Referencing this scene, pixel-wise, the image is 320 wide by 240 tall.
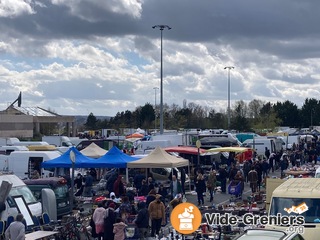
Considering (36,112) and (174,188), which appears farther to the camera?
(36,112)

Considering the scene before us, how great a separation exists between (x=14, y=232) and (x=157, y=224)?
16.7 feet

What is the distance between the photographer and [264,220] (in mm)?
14938

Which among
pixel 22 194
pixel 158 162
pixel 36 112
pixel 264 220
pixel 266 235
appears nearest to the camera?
pixel 266 235

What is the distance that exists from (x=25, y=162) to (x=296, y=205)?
18223 mm

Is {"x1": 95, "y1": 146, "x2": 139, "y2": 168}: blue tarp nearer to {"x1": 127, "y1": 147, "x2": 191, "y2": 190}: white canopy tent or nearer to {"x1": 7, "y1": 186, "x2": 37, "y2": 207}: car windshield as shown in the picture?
{"x1": 127, "y1": 147, "x2": 191, "y2": 190}: white canopy tent

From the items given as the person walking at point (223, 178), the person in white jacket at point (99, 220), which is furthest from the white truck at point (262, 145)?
the person in white jacket at point (99, 220)

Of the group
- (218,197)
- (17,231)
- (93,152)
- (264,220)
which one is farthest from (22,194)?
(93,152)

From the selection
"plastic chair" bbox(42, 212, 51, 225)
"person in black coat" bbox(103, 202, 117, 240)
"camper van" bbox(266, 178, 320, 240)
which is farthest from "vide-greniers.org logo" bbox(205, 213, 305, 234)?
"plastic chair" bbox(42, 212, 51, 225)

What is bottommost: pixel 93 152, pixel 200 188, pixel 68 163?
pixel 200 188

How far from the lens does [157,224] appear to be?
59.1ft

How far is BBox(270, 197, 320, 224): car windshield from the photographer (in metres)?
14.7

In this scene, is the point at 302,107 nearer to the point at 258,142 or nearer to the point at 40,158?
the point at 258,142

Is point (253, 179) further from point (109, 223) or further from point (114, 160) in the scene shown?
point (109, 223)

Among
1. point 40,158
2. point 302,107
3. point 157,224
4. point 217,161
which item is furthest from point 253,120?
point 157,224
